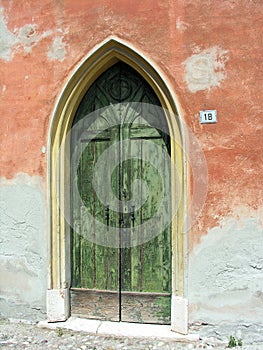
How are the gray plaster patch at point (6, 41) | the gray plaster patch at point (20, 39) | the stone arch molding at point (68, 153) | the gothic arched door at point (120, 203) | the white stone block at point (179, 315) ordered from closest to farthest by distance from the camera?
the white stone block at point (179, 315) < the stone arch molding at point (68, 153) < the gothic arched door at point (120, 203) < the gray plaster patch at point (20, 39) < the gray plaster patch at point (6, 41)

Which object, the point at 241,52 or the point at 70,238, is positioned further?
the point at 70,238

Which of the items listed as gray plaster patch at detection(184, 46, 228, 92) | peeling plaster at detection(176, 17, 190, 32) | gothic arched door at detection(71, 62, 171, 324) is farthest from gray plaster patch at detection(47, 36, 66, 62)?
gray plaster patch at detection(184, 46, 228, 92)

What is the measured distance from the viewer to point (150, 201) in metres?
4.18

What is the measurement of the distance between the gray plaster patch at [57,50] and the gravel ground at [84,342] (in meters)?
2.79

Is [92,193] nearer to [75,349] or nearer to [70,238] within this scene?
[70,238]

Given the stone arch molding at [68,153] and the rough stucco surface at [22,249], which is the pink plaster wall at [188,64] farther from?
the rough stucco surface at [22,249]

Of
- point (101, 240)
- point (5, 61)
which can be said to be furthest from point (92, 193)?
point (5, 61)

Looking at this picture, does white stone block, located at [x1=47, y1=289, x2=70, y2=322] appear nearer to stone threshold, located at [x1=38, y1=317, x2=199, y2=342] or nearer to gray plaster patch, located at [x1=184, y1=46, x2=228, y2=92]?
stone threshold, located at [x1=38, y1=317, x2=199, y2=342]

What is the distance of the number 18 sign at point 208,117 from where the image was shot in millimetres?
3777

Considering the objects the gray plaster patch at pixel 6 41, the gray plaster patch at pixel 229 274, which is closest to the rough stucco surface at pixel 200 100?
the gray plaster patch at pixel 229 274

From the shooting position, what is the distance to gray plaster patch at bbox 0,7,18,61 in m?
4.42

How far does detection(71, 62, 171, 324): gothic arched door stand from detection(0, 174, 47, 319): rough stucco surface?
357 millimetres

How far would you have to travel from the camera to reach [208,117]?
149 inches

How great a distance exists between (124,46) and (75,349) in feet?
9.60
